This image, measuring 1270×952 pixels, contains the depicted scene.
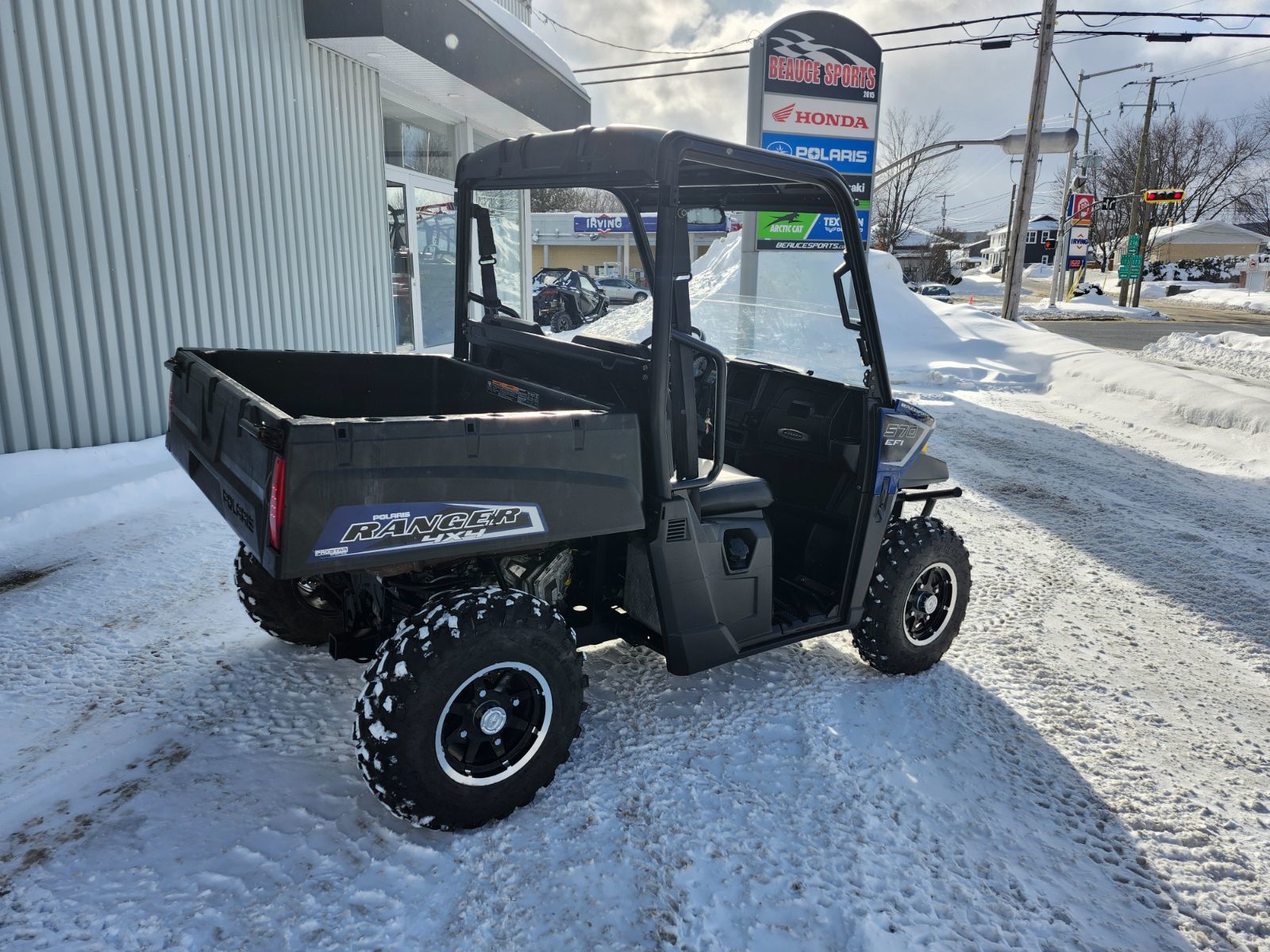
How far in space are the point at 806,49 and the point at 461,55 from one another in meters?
4.30

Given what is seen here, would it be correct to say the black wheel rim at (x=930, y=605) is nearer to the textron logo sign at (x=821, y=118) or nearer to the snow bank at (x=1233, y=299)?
the textron logo sign at (x=821, y=118)

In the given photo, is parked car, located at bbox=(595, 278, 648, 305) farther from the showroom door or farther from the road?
the showroom door

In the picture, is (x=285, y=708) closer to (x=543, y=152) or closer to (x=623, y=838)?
(x=623, y=838)

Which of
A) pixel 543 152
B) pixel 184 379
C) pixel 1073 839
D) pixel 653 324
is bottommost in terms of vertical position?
pixel 1073 839

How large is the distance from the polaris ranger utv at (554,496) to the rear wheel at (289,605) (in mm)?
10

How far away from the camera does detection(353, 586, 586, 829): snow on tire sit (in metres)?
2.39

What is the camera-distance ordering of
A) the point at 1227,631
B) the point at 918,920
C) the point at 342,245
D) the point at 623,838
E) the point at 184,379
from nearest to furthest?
1. the point at 918,920
2. the point at 623,838
3. the point at 184,379
4. the point at 1227,631
5. the point at 342,245

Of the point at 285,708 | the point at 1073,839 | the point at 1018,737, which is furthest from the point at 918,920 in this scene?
the point at 285,708

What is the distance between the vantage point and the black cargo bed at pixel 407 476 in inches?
85.7

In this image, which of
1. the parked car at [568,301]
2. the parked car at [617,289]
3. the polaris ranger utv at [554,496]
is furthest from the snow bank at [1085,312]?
the polaris ranger utv at [554,496]

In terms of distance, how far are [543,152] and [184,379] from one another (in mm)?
1625

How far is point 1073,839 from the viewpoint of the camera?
2723 millimetres

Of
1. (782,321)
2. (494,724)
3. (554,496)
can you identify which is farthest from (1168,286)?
(494,724)

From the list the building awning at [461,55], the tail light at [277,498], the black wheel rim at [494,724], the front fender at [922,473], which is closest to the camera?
the tail light at [277,498]
